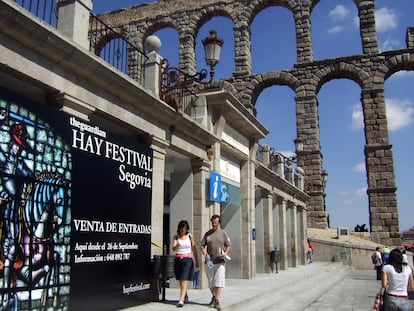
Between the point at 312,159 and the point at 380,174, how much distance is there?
5.09 meters

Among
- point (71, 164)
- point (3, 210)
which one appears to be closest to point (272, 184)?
point (71, 164)

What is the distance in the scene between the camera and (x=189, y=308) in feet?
24.9

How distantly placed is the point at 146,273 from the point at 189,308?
1159 millimetres

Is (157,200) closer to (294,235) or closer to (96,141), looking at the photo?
(96,141)

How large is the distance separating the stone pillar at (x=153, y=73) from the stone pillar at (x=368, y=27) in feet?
96.5

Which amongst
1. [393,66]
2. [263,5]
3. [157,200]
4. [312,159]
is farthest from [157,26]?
[157,200]

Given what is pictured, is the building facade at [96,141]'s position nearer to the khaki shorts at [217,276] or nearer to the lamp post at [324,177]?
the khaki shorts at [217,276]

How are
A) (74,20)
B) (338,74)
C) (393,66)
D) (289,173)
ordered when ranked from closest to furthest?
(74,20), (289,173), (393,66), (338,74)

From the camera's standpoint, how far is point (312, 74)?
35.5 metres

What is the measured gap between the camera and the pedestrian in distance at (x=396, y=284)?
18.1 ft

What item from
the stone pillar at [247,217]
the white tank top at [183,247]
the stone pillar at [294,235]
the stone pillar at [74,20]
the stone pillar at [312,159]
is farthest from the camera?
the stone pillar at [312,159]

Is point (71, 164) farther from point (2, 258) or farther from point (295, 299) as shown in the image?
point (295, 299)

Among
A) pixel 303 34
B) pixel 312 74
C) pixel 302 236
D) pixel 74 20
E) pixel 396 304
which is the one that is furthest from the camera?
pixel 303 34

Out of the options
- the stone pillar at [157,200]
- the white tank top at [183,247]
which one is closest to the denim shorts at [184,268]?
the white tank top at [183,247]
